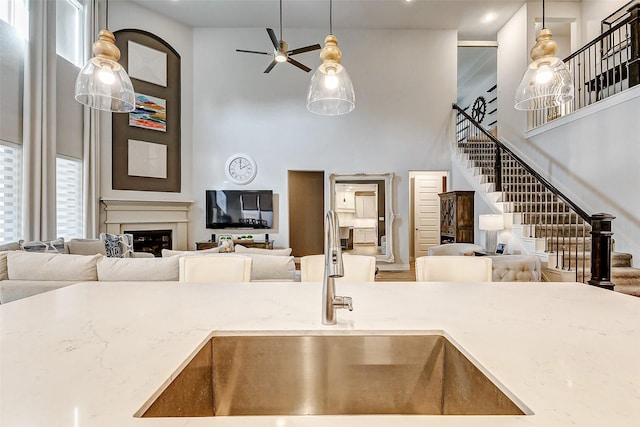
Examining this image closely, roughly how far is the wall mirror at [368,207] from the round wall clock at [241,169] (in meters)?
1.57

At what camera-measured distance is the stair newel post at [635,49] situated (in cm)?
385

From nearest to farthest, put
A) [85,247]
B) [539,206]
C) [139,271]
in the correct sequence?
[139,271], [85,247], [539,206]

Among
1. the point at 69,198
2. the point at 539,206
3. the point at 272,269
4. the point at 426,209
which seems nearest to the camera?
the point at 272,269

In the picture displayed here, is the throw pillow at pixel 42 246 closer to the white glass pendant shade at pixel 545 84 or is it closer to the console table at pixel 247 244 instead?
the console table at pixel 247 244

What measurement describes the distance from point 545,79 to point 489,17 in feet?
18.1

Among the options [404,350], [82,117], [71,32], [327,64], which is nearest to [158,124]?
[82,117]

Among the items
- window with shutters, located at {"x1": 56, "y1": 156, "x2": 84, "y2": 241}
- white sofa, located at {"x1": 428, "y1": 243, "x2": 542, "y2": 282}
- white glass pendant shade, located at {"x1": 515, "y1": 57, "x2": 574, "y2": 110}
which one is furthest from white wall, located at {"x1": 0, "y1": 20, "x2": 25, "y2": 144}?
white sofa, located at {"x1": 428, "y1": 243, "x2": 542, "y2": 282}

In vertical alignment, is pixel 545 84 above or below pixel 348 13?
below

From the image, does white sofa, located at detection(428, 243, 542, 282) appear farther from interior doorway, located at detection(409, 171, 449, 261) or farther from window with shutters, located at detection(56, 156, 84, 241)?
window with shutters, located at detection(56, 156, 84, 241)

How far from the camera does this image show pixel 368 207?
22.3 feet

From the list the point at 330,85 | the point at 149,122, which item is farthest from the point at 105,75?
the point at 149,122

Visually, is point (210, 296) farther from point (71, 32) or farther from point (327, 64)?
point (71, 32)

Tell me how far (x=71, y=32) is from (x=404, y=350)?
6.41 metres

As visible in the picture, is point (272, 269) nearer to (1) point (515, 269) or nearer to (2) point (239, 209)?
(1) point (515, 269)
